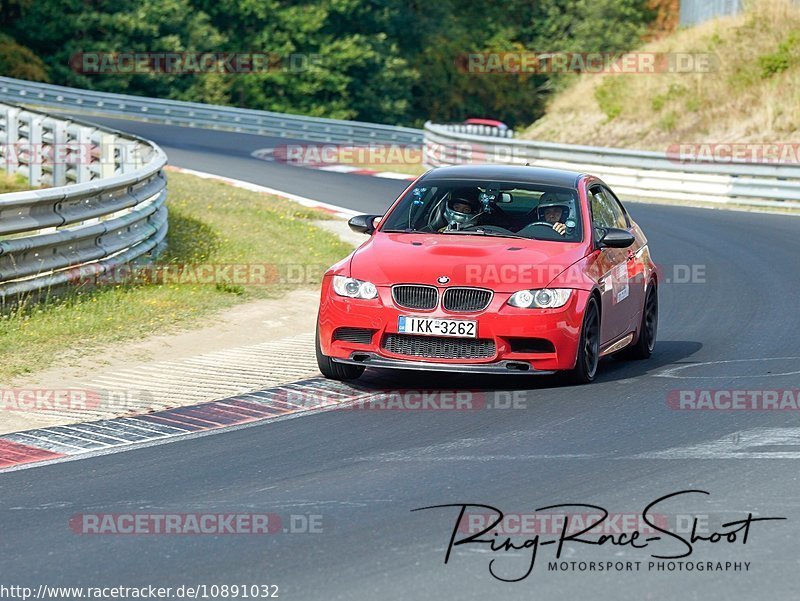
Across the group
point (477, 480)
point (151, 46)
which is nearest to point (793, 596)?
point (477, 480)

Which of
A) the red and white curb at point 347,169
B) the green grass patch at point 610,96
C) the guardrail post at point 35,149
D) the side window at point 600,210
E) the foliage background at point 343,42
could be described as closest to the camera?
the side window at point 600,210

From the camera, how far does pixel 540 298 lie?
9.91 meters

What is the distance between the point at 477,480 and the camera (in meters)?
7.47

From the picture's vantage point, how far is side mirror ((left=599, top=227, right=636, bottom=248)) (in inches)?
419

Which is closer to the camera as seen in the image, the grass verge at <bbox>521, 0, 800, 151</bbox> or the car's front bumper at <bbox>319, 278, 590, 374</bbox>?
the car's front bumper at <bbox>319, 278, 590, 374</bbox>

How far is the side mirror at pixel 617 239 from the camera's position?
10641 millimetres

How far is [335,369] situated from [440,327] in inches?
40.4

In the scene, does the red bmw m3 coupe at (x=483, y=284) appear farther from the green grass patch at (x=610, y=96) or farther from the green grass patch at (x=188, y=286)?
the green grass patch at (x=610, y=96)

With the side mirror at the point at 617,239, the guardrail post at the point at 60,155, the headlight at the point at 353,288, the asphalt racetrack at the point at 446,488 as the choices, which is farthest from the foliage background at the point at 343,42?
the asphalt racetrack at the point at 446,488

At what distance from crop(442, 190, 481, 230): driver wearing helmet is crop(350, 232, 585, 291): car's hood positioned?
0.36 m

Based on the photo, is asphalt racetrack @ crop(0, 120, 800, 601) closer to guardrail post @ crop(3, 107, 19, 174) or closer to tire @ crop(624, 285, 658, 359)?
tire @ crop(624, 285, 658, 359)

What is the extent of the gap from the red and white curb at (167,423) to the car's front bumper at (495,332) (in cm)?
38

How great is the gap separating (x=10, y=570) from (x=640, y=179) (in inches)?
949

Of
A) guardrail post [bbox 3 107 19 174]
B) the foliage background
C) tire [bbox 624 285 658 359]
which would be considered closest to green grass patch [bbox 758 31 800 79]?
guardrail post [bbox 3 107 19 174]
